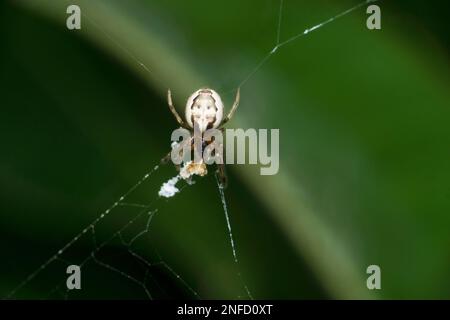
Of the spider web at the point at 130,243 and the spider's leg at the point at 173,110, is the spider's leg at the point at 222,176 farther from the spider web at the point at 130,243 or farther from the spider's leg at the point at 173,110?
the spider's leg at the point at 173,110

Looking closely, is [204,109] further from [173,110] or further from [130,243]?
[130,243]

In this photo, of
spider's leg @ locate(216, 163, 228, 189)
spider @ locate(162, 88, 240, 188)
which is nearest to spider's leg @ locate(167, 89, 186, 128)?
spider @ locate(162, 88, 240, 188)

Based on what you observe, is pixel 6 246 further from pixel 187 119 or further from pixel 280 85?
pixel 280 85

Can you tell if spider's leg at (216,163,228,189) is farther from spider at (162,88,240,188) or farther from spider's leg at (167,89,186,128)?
spider's leg at (167,89,186,128)

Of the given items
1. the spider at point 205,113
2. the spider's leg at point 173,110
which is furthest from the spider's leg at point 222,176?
the spider's leg at point 173,110

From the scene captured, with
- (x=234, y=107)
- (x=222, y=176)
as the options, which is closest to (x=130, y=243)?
(x=222, y=176)
